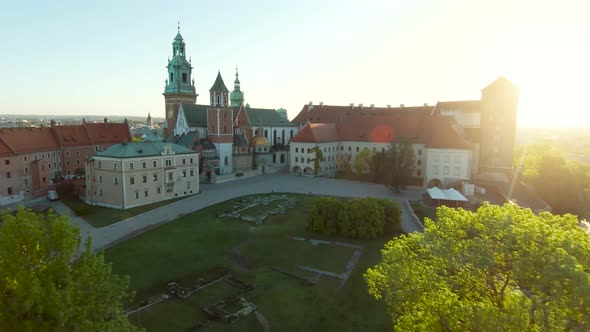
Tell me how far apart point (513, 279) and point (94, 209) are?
4620cm

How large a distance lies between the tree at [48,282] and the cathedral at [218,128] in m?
50.7

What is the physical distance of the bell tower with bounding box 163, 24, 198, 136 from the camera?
7944 centimetres

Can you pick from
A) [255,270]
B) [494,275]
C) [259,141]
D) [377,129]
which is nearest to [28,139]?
[259,141]

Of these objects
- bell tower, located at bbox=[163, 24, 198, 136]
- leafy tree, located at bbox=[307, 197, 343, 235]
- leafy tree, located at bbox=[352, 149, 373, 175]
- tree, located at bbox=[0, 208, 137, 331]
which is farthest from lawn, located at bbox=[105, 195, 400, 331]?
bell tower, located at bbox=[163, 24, 198, 136]

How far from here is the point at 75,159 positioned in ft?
206

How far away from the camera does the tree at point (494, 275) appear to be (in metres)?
9.91

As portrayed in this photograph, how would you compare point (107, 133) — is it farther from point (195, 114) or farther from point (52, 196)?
point (52, 196)

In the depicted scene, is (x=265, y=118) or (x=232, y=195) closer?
(x=232, y=195)

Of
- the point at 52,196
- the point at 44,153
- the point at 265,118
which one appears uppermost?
the point at 265,118

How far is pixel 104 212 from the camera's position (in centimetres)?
4431

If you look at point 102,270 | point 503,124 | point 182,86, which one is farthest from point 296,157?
point 102,270

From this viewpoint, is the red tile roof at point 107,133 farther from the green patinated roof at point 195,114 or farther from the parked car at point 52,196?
the parked car at point 52,196

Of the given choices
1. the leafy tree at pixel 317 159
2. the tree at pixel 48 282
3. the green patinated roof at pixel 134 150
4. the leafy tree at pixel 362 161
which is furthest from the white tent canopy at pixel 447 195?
the tree at pixel 48 282

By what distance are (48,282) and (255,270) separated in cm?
1774
